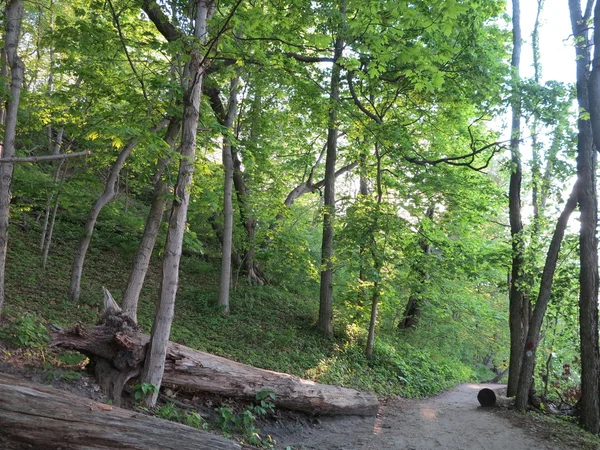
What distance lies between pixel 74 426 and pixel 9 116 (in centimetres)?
487

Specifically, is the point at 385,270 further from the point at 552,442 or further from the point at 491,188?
the point at 552,442

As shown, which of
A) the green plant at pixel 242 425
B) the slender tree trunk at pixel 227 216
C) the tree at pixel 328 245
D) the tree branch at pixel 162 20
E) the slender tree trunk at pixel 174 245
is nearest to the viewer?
the slender tree trunk at pixel 174 245

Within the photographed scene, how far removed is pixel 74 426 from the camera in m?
3.43

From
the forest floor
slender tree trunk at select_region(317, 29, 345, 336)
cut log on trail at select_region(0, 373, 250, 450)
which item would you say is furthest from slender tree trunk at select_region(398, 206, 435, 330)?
cut log on trail at select_region(0, 373, 250, 450)

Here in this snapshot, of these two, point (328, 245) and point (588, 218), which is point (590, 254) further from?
point (328, 245)

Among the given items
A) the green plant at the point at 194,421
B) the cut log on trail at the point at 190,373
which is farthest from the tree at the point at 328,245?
the green plant at the point at 194,421

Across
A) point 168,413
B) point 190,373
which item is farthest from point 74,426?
point 190,373

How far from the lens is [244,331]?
11.0 m

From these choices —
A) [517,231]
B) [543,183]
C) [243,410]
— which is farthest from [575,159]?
[243,410]

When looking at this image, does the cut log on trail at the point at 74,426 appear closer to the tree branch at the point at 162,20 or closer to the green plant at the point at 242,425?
the green plant at the point at 242,425

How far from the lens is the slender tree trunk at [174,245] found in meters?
4.98

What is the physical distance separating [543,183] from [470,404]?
533 cm

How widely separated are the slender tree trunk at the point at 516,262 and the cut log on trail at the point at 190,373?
186 inches

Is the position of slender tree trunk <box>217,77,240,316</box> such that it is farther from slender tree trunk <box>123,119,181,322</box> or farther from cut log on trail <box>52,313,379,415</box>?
cut log on trail <box>52,313,379,415</box>
